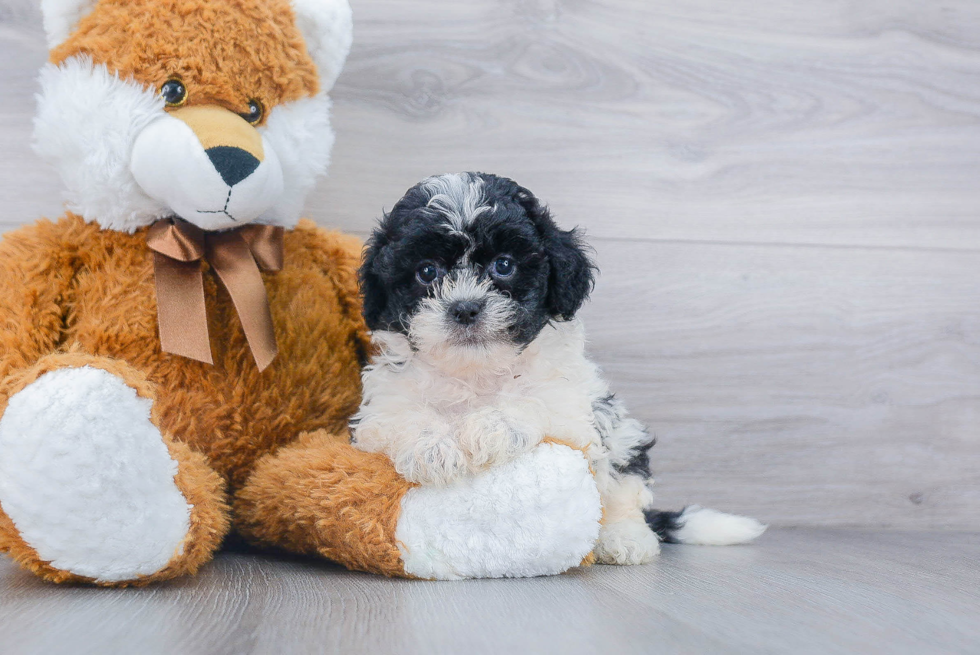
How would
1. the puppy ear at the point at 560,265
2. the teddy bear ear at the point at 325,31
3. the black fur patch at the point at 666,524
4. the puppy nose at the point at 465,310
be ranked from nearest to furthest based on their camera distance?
the puppy nose at the point at 465,310, the puppy ear at the point at 560,265, the teddy bear ear at the point at 325,31, the black fur patch at the point at 666,524

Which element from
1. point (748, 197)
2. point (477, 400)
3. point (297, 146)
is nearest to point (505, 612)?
point (477, 400)

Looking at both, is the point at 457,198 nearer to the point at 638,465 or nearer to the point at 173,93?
the point at 173,93

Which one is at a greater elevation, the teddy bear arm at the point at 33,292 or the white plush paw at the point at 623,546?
the teddy bear arm at the point at 33,292

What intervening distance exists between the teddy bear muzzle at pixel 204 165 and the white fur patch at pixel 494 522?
1.71 feet

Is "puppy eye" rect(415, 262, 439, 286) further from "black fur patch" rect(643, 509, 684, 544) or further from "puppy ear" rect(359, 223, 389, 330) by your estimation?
"black fur patch" rect(643, 509, 684, 544)

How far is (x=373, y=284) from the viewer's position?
1255mm

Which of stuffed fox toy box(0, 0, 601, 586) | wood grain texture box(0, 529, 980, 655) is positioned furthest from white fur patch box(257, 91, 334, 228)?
wood grain texture box(0, 529, 980, 655)

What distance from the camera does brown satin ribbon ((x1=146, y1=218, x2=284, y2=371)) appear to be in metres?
1.23

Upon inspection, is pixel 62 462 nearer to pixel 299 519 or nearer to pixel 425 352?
pixel 299 519

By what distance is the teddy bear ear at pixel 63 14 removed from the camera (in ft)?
4.00

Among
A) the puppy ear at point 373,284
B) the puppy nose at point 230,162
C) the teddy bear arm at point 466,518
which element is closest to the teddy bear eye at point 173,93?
the puppy nose at point 230,162

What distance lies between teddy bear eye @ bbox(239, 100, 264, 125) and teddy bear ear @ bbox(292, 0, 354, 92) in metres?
0.15

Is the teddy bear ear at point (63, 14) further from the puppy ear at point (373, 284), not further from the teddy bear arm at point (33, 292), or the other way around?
the puppy ear at point (373, 284)

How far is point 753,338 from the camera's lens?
6.02ft
